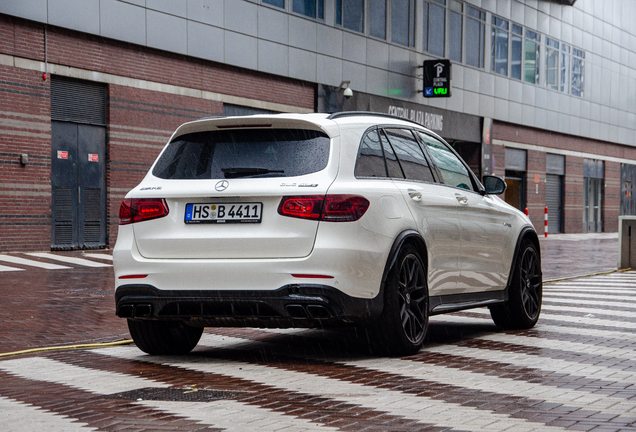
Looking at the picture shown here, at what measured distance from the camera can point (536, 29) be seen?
138 feet

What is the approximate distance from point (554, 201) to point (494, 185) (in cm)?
3676

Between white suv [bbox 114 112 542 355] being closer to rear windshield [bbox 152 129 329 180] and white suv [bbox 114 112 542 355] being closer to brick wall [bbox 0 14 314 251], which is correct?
rear windshield [bbox 152 129 329 180]

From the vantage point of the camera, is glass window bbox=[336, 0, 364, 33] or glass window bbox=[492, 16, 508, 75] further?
glass window bbox=[492, 16, 508, 75]

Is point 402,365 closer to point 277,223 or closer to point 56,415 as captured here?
point 277,223

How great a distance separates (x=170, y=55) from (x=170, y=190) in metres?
17.4

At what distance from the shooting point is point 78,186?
21.1 meters

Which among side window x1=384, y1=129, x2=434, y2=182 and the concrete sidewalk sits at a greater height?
side window x1=384, y1=129, x2=434, y2=182

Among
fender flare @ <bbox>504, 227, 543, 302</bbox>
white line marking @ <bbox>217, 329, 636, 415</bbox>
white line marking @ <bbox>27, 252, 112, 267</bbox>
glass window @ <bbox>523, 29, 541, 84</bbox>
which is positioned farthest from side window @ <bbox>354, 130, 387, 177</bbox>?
glass window @ <bbox>523, 29, 541, 84</bbox>

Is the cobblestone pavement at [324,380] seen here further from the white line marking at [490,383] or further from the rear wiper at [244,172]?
the rear wiper at [244,172]

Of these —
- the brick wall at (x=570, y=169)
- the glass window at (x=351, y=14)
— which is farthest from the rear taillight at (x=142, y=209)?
the brick wall at (x=570, y=169)

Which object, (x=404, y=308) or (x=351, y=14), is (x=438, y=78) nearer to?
(x=351, y=14)

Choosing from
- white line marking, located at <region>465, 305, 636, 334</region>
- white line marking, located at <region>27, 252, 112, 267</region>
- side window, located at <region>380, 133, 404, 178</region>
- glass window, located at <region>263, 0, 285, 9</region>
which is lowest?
white line marking, located at <region>27, 252, 112, 267</region>

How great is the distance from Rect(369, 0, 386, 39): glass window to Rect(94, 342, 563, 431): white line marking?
981 inches

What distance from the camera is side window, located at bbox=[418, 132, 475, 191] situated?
770cm
